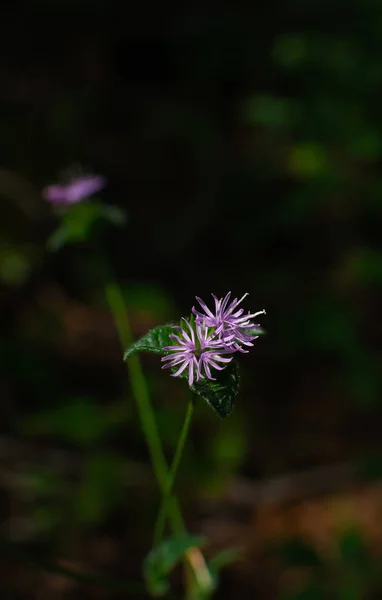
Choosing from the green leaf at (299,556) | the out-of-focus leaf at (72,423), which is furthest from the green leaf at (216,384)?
the out-of-focus leaf at (72,423)

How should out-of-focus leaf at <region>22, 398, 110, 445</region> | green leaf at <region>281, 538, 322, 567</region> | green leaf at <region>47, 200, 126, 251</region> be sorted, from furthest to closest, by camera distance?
1. out-of-focus leaf at <region>22, 398, 110, 445</region>
2. green leaf at <region>281, 538, 322, 567</region>
3. green leaf at <region>47, 200, 126, 251</region>

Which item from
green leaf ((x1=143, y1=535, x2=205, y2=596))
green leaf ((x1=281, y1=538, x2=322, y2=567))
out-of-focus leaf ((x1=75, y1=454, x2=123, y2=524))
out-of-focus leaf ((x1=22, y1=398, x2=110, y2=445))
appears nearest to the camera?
green leaf ((x1=143, y1=535, x2=205, y2=596))

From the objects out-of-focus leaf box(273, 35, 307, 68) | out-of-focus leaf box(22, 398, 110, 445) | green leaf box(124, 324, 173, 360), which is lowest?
green leaf box(124, 324, 173, 360)

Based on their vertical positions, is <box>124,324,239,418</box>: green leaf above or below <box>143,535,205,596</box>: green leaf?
above

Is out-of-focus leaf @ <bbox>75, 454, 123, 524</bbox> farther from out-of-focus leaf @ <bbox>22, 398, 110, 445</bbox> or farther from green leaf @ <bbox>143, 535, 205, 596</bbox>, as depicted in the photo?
green leaf @ <bbox>143, 535, 205, 596</bbox>

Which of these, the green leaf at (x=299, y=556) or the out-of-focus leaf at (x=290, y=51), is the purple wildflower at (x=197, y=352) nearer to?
the green leaf at (x=299, y=556)

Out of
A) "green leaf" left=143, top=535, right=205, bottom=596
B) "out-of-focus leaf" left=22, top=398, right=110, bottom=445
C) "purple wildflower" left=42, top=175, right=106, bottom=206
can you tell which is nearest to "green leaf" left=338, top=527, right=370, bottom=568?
"green leaf" left=143, top=535, right=205, bottom=596

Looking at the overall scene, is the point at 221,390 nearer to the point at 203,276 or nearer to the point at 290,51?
the point at 203,276

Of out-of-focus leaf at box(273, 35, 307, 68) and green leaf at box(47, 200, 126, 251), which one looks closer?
green leaf at box(47, 200, 126, 251)
